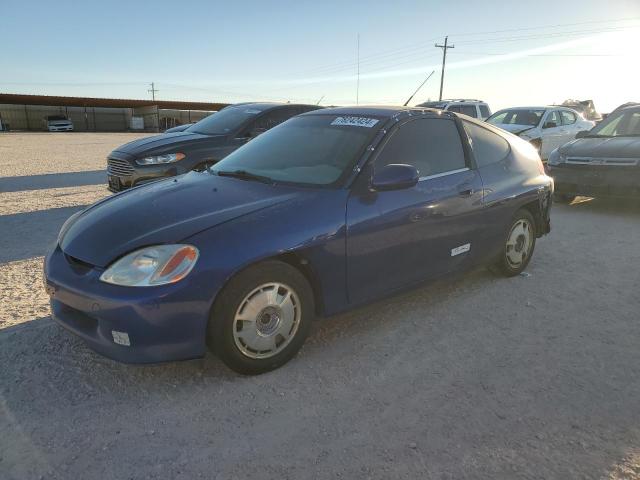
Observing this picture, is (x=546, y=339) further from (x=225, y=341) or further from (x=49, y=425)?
(x=49, y=425)

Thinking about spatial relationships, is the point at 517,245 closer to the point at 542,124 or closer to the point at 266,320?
the point at 266,320

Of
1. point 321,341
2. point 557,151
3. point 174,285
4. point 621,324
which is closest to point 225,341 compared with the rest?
point 174,285

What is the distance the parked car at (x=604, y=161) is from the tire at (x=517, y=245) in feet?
10.6

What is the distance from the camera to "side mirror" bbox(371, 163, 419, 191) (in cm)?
318

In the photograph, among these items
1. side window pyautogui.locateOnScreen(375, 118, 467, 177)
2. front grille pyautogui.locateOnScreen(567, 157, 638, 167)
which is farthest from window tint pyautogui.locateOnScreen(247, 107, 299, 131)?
front grille pyautogui.locateOnScreen(567, 157, 638, 167)

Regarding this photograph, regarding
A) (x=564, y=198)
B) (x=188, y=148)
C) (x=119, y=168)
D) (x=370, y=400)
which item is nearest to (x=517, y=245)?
(x=370, y=400)

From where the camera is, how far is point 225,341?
2.69m

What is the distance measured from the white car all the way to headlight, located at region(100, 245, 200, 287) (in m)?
10.9

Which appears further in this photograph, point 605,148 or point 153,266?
point 605,148

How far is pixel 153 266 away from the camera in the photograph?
8.41 ft

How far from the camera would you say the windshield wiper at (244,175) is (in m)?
3.43

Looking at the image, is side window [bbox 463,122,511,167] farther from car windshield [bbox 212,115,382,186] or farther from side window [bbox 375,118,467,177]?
car windshield [bbox 212,115,382,186]

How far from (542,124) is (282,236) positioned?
37.0ft

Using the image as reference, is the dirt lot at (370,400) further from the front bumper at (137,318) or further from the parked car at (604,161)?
the parked car at (604,161)
